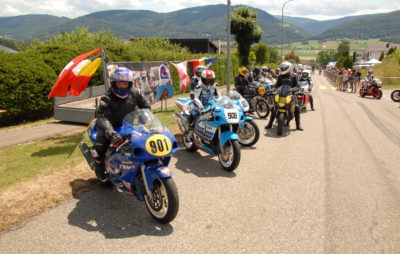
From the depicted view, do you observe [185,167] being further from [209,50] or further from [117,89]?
[209,50]

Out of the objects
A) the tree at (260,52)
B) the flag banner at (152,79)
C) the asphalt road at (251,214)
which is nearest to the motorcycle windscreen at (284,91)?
the asphalt road at (251,214)

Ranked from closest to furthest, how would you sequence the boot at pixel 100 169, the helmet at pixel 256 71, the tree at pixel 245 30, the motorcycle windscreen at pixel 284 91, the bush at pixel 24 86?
1. the boot at pixel 100 169
2. the motorcycle windscreen at pixel 284 91
3. the bush at pixel 24 86
4. the helmet at pixel 256 71
5. the tree at pixel 245 30

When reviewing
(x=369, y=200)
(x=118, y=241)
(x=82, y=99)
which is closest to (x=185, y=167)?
(x=118, y=241)

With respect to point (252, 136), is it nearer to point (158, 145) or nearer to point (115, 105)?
point (115, 105)

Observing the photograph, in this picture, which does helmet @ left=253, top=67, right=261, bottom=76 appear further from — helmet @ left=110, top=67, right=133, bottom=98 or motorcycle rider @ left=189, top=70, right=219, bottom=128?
helmet @ left=110, top=67, right=133, bottom=98

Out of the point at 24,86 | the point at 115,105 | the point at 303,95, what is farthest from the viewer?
the point at 303,95

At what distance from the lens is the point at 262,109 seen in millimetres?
12258

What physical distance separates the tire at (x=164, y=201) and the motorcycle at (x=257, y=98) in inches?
340

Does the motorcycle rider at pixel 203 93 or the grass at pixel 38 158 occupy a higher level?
the motorcycle rider at pixel 203 93

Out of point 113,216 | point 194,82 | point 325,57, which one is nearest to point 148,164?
point 113,216

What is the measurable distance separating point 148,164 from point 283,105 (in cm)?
625

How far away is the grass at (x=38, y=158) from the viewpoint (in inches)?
227

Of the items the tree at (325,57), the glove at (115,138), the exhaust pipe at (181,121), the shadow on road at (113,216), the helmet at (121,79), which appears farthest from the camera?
the tree at (325,57)

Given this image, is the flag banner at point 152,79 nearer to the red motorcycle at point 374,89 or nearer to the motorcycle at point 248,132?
the motorcycle at point 248,132
